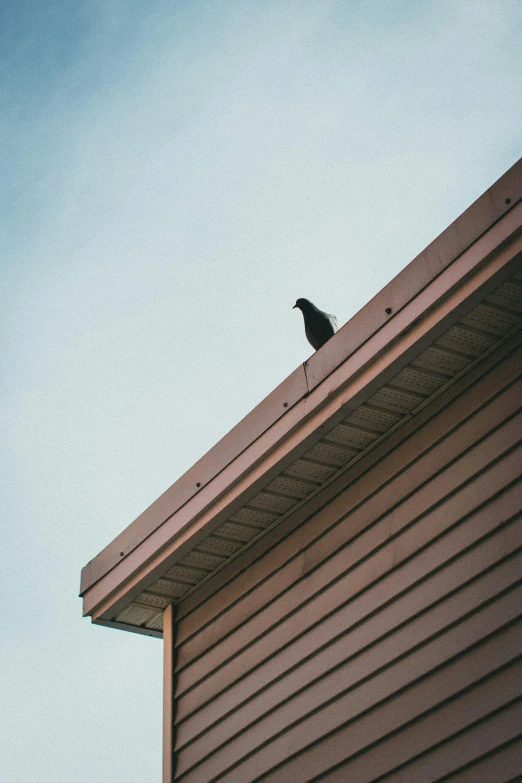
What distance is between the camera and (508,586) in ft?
9.81

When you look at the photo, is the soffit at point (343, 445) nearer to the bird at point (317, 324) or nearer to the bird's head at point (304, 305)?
the bird at point (317, 324)

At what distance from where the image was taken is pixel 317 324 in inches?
201

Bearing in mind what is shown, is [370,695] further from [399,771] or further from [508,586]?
[508,586]

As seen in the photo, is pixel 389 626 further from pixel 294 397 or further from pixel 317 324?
pixel 317 324

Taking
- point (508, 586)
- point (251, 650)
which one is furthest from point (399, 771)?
point (251, 650)

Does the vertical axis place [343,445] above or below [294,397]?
below

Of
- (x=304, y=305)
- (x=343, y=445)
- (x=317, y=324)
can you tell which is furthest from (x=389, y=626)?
(x=304, y=305)

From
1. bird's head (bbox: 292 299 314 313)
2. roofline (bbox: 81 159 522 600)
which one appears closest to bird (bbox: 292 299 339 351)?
bird's head (bbox: 292 299 314 313)

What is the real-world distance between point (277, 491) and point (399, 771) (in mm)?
1358

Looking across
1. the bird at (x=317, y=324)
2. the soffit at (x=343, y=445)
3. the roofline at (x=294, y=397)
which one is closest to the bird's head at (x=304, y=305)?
the bird at (x=317, y=324)

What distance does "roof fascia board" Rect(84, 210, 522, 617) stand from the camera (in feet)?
10.3

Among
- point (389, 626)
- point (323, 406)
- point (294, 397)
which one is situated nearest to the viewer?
point (389, 626)

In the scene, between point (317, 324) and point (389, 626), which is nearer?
point (389, 626)

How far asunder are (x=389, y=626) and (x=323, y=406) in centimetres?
91
